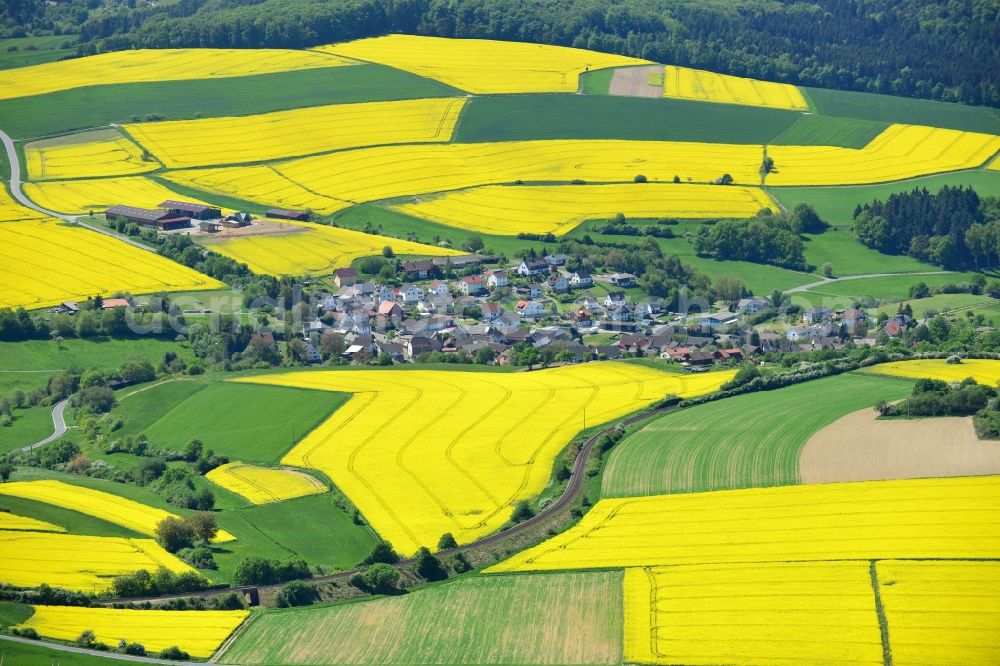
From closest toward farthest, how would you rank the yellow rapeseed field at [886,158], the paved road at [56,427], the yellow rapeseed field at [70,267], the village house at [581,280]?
the paved road at [56,427], the yellow rapeseed field at [70,267], the village house at [581,280], the yellow rapeseed field at [886,158]

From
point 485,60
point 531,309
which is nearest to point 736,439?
point 531,309

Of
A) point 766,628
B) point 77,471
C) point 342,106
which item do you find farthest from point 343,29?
point 766,628

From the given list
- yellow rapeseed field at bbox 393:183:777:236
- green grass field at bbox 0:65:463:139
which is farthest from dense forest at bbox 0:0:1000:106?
yellow rapeseed field at bbox 393:183:777:236

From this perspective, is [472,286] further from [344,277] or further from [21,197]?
[21,197]

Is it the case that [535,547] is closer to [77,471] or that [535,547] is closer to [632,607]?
[632,607]

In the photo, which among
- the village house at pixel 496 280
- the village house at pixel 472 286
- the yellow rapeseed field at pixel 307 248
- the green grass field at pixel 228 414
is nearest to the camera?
the green grass field at pixel 228 414

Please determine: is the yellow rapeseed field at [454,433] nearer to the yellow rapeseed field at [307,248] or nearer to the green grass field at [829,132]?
the yellow rapeseed field at [307,248]

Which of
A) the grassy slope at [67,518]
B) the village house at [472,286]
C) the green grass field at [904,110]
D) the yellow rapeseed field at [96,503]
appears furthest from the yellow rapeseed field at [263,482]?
the green grass field at [904,110]
